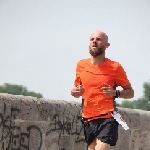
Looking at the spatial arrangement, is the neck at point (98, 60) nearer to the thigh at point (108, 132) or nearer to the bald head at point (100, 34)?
the bald head at point (100, 34)

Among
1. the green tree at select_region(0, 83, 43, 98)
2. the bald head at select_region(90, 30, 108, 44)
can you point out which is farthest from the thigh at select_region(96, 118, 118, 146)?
the green tree at select_region(0, 83, 43, 98)

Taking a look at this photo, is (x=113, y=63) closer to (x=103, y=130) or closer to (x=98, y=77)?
(x=98, y=77)

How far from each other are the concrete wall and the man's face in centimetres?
118

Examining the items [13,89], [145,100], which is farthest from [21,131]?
[145,100]

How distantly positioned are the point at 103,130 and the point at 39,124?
1.43m

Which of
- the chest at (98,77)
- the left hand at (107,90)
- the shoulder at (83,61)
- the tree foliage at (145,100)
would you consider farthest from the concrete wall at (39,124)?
the tree foliage at (145,100)

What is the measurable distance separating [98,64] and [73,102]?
72.4 inches

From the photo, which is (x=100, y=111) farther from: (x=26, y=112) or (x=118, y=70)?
(x=26, y=112)

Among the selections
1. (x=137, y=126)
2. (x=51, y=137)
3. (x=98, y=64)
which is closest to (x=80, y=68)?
(x=98, y=64)

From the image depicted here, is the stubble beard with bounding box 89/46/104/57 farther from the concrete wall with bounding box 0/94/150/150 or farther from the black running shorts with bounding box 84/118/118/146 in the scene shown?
the concrete wall with bounding box 0/94/150/150

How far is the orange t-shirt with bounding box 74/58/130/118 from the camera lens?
4648mm

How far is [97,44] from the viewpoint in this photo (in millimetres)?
4770

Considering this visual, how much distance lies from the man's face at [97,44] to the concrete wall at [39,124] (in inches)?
46.6

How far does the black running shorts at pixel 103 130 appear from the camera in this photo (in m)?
Answer: 4.63
